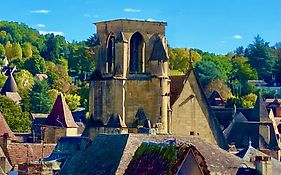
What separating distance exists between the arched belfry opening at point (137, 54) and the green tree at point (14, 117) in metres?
42.1

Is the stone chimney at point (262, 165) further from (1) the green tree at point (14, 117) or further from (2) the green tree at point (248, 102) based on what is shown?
(2) the green tree at point (248, 102)

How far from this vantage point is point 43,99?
108m

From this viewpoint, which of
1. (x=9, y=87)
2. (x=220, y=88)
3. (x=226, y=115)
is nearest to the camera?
(x=226, y=115)

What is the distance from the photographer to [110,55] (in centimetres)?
4931

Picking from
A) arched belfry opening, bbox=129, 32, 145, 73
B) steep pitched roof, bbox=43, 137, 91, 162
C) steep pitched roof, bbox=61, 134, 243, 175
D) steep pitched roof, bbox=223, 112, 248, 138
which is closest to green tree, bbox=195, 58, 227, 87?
steep pitched roof, bbox=223, 112, 248, 138

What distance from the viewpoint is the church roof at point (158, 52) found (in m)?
47.8

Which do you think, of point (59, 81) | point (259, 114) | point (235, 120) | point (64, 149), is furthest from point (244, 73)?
point (64, 149)

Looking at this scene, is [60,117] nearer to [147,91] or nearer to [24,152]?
[24,152]

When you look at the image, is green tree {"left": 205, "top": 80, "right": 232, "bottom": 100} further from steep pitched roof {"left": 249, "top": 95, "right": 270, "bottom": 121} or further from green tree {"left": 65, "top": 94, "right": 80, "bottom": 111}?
steep pitched roof {"left": 249, "top": 95, "right": 270, "bottom": 121}

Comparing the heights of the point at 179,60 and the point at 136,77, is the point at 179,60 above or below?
above

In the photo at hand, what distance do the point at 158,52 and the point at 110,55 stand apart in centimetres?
274

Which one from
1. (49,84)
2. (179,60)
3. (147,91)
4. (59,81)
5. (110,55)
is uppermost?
(179,60)

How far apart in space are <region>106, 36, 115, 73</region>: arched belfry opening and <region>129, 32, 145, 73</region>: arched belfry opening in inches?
39.6

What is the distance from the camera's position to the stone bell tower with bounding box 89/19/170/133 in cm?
4759
